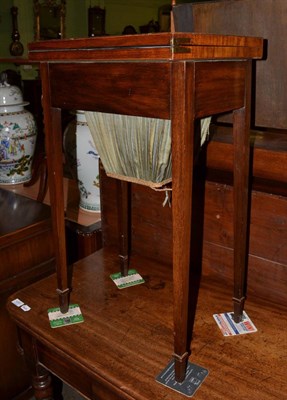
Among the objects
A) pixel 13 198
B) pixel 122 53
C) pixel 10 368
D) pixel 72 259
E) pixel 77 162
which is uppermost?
pixel 122 53

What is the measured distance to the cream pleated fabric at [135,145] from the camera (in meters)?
0.74

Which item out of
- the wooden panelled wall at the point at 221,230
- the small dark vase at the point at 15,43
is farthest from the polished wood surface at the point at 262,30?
the small dark vase at the point at 15,43

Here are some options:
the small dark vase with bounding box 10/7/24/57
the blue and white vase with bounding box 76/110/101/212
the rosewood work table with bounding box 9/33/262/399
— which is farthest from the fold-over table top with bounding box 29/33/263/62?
the small dark vase with bounding box 10/7/24/57

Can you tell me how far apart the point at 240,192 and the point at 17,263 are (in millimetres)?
682

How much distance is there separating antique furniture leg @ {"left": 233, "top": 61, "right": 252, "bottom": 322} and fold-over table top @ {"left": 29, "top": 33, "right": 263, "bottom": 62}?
8 centimetres

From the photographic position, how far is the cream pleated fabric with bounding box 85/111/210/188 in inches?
29.1

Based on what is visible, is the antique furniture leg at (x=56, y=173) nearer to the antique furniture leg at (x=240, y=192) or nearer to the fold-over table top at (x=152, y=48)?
the fold-over table top at (x=152, y=48)

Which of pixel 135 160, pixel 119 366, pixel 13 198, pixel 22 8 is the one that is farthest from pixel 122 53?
pixel 22 8

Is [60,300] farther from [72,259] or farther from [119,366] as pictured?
[72,259]

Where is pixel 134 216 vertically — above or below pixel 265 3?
below

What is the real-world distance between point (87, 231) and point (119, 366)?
644 millimetres

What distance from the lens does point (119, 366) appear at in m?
A: 0.77

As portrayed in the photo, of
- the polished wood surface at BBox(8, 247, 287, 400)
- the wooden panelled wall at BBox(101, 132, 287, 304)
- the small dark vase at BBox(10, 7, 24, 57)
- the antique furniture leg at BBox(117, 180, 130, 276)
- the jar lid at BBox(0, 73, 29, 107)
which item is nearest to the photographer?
the polished wood surface at BBox(8, 247, 287, 400)

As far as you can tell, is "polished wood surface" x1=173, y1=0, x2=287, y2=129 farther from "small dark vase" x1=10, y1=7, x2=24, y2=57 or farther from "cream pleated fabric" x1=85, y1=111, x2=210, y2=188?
"small dark vase" x1=10, y1=7, x2=24, y2=57
